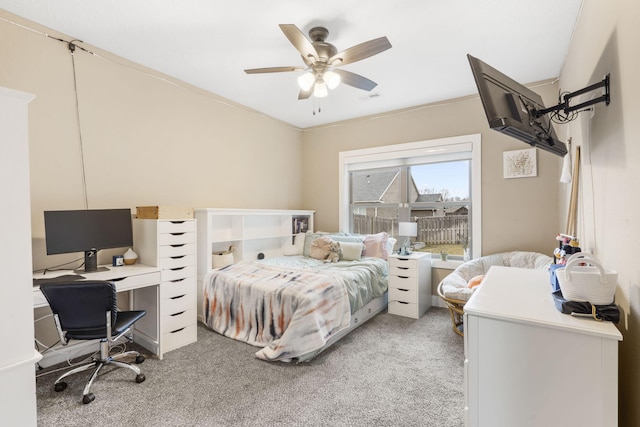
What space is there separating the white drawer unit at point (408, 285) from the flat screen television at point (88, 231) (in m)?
2.86

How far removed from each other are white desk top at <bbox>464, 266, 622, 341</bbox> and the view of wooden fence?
2281mm

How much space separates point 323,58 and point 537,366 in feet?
7.65

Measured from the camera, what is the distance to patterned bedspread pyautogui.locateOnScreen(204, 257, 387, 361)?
2447mm

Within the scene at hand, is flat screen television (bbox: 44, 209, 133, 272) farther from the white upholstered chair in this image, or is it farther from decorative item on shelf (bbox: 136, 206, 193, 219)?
the white upholstered chair

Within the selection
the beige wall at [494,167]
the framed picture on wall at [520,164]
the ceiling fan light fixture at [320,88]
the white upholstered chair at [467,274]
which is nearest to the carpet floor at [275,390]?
the white upholstered chair at [467,274]

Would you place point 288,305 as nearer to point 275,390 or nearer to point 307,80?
point 275,390

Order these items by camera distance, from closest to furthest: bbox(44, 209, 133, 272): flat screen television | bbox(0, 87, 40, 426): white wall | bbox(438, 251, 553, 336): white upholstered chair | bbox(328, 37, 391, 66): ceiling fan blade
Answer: bbox(0, 87, 40, 426): white wall, bbox(328, 37, 391, 66): ceiling fan blade, bbox(44, 209, 133, 272): flat screen television, bbox(438, 251, 553, 336): white upholstered chair

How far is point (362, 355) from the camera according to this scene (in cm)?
258

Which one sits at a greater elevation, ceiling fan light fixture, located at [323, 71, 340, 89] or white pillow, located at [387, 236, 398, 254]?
ceiling fan light fixture, located at [323, 71, 340, 89]

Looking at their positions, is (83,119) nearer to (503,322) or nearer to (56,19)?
(56,19)

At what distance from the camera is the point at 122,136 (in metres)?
2.88

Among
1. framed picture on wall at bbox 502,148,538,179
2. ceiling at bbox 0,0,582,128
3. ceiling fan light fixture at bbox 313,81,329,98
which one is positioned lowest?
framed picture on wall at bbox 502,148,538,179

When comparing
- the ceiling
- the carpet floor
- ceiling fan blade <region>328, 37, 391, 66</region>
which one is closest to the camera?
the carpet floor

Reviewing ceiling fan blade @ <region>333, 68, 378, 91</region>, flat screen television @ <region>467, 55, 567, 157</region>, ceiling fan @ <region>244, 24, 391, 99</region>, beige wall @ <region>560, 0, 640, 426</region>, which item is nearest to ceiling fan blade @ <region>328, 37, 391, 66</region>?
ceiling fan @ <region>244, 24, 391, 99</region>
